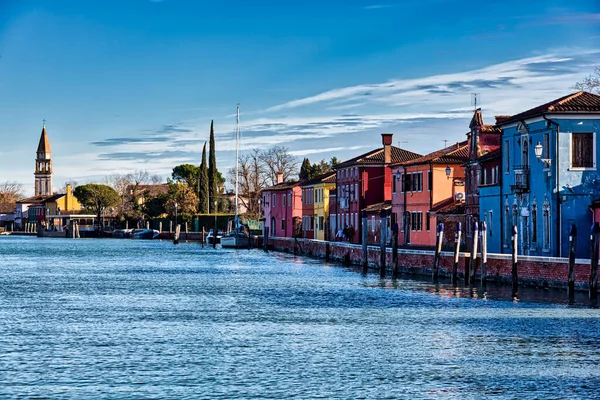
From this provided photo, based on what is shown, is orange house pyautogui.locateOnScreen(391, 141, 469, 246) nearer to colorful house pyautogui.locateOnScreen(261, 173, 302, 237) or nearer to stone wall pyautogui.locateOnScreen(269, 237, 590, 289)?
stone wall pyautogui.locateOnScreen(269, 237, 590, 289)

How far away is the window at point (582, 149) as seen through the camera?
54.4m

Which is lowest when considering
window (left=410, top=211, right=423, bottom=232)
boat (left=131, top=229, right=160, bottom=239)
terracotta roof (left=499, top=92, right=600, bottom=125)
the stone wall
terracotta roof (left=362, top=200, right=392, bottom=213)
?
the stone wall

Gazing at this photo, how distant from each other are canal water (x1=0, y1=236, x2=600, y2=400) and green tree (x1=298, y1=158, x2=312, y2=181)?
10299 cm

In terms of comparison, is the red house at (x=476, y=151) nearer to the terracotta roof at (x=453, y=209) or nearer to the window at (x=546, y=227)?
the terracotta roof at (x=453, y=209)

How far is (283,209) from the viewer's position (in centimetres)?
12850

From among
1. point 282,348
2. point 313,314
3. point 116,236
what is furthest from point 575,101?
point 116,236

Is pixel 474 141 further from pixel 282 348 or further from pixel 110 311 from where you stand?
pixel 282 348

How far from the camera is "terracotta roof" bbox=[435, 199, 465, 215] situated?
77375mm

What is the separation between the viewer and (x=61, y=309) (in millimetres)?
41969

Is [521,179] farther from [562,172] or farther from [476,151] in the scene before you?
[476,151]

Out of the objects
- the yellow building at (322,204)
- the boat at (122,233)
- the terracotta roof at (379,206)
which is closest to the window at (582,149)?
the terracotta roof at (379,206)

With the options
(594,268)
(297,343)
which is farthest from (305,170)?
(297,343)

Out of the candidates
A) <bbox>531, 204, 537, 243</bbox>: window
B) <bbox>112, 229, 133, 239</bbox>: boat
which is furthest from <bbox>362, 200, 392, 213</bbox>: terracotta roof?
<bbox>112, 229, 133, 239</bbox>: boat

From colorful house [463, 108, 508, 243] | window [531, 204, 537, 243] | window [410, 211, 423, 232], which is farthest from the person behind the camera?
window [410, 211, 423, 232]
